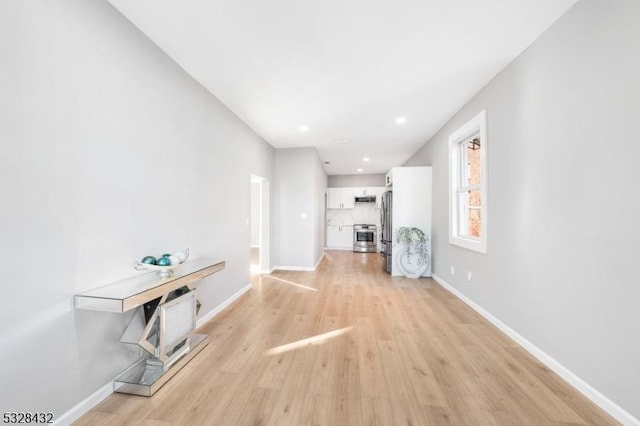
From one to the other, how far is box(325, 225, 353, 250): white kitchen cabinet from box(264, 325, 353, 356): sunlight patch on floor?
615 cm

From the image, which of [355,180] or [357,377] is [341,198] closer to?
[355,180]

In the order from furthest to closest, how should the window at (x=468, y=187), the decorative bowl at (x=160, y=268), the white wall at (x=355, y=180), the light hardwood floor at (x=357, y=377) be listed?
the white wall at (x=355, y=180), the window at (x=468, y=187), the decorative bowl at (x=160, y=268), the light hardwood floor at (x=357, y=377)

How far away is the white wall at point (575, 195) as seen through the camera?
141cm

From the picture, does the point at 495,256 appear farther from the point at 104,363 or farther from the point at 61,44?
the point at 61,44

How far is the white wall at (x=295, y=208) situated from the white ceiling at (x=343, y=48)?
5.64 ft

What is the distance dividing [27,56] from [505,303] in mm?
3991

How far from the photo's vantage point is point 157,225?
82.7 inches

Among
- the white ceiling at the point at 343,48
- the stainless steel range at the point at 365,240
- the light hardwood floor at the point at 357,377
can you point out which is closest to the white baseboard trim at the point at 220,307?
the light hardwood floor at the point at 357,377

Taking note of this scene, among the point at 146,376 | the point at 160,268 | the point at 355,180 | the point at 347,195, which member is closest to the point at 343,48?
the point at 160,268

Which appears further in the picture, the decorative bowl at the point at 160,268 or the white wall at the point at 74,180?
the decorative bowl at the point at 160,268

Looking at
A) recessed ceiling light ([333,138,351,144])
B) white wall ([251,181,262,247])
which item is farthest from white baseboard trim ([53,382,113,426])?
white wall ([251,181,262,247])

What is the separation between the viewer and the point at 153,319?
5.83 ft

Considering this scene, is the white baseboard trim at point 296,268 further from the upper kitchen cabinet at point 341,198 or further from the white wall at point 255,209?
the white wall at point 255,209

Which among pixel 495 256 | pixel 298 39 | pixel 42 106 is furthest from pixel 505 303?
pixel 42 106
